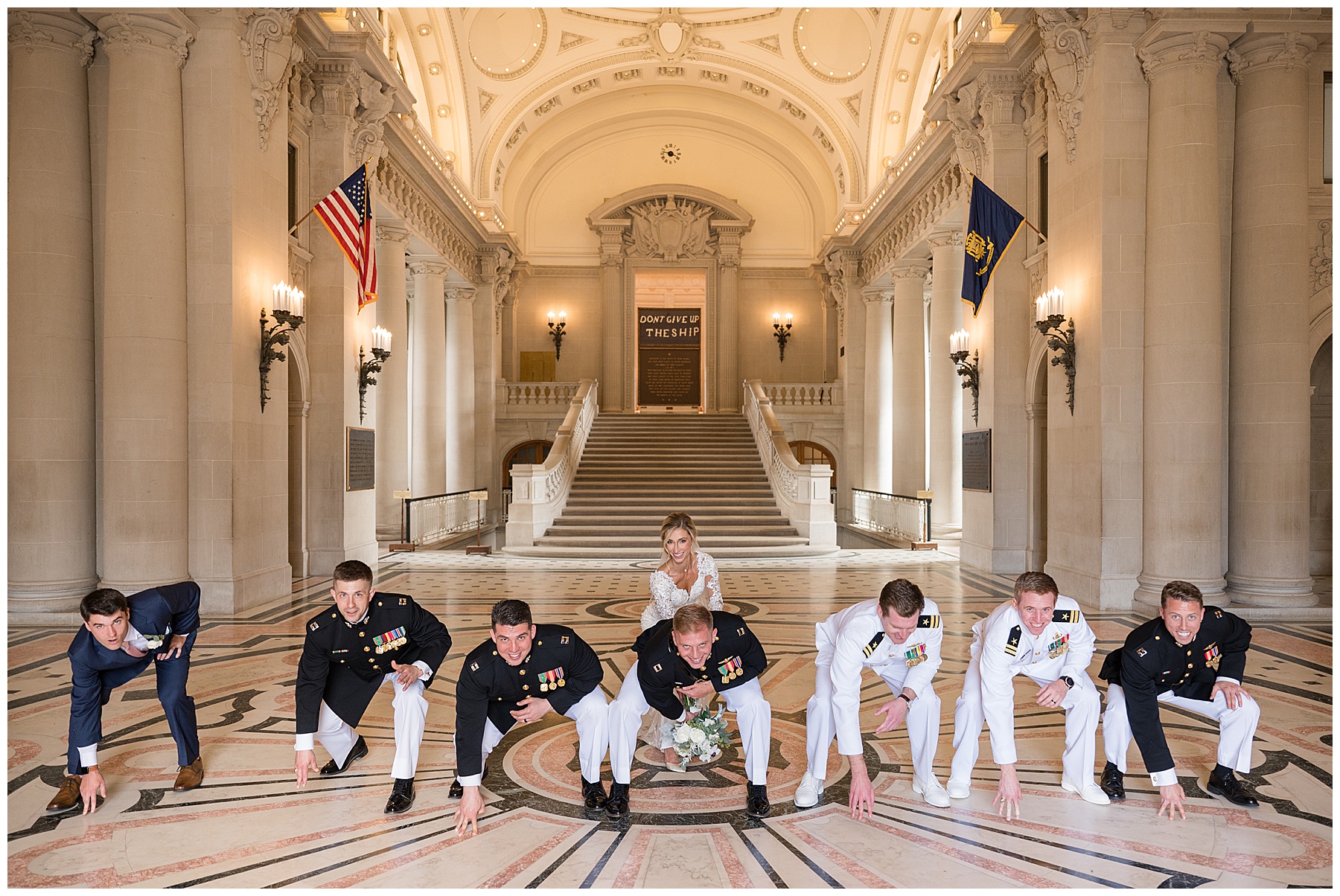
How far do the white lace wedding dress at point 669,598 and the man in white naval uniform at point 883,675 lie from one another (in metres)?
0.74

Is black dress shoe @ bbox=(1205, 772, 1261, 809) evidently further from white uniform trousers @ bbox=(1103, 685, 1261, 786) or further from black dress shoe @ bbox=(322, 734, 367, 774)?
black dress shoe @ bbox=(322, 734, 367, 774)

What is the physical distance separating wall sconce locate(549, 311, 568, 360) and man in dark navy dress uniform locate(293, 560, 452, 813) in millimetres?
21270

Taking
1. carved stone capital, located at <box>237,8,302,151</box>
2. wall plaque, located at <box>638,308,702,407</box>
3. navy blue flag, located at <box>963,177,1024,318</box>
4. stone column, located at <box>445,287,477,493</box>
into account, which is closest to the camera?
carved stone capital, located at <box>237,8,302,151</box>

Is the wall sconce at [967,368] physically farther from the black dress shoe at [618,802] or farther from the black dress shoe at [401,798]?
the black dress shoe at [401,798]

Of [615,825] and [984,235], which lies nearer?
[615,825]

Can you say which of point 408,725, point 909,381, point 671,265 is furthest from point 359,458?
point 671,265

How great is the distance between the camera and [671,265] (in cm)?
2556

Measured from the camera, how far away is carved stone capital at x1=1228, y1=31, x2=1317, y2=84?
8.99m

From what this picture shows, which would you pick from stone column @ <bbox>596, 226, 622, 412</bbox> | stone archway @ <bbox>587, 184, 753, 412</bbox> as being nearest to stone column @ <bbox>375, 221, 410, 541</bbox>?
stone column @ <bbox>596, 226, 622, 412</bbox>

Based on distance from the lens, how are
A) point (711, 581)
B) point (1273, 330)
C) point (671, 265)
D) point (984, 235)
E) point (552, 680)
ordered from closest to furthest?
point (552, 680)
point (711, 581)
point (1273, 330)
point (984, 235)
point (671, 265)

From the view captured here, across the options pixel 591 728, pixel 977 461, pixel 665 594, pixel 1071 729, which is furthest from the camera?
pixel 977 461

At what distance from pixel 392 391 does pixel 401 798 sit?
44.1ft

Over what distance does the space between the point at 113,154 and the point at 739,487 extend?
11.7 meters

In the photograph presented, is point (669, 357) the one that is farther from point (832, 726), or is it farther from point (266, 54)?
point (832, 726)
